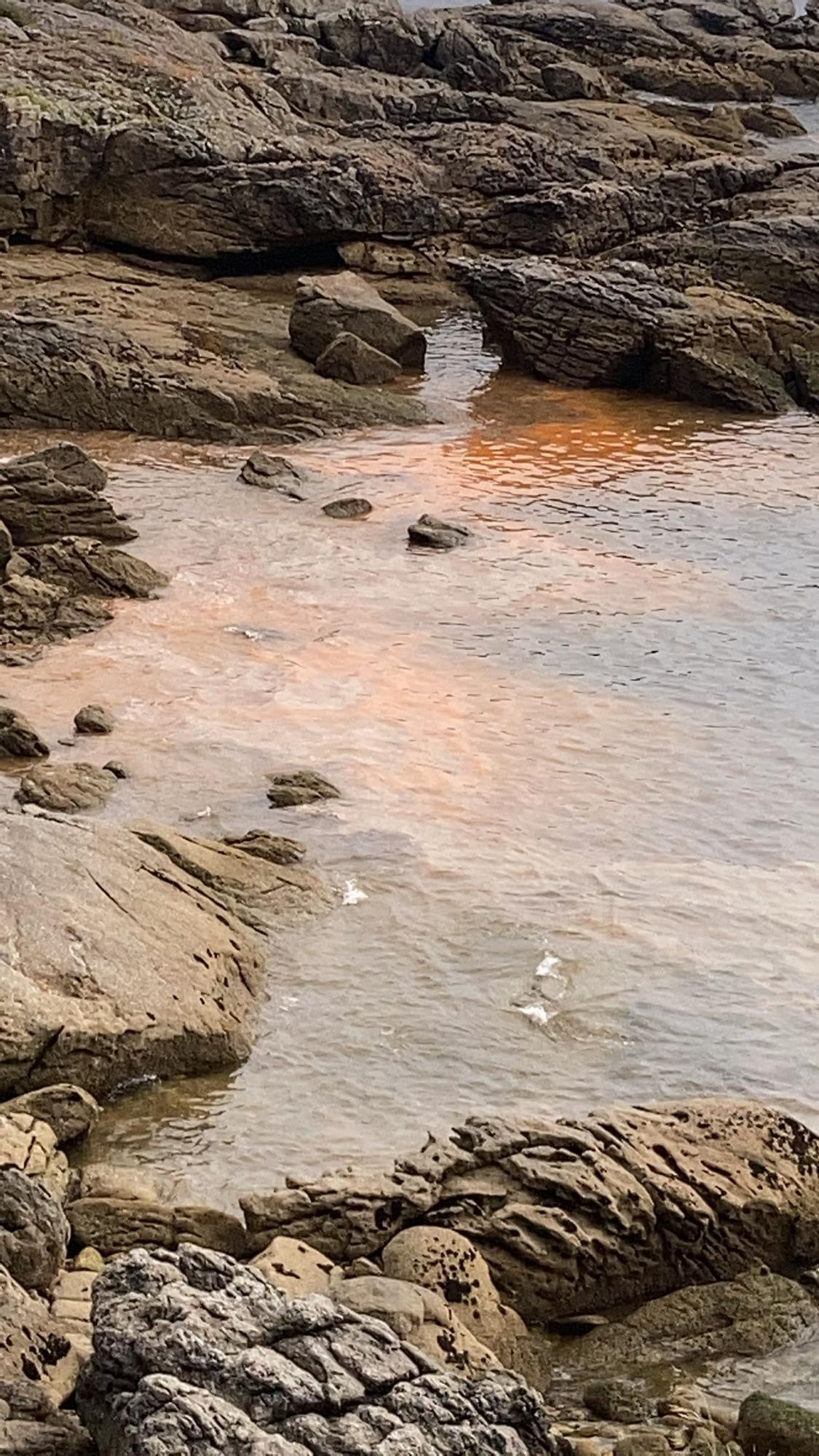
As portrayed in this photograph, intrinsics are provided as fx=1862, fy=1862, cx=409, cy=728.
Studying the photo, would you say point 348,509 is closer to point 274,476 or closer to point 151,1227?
point 274,476

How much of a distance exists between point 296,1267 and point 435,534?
11.2m

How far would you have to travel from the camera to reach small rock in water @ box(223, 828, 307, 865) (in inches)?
447

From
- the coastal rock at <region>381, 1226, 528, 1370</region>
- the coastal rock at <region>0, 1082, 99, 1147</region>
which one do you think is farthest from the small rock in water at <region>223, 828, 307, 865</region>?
the coastal rock at <region>381, 1226, 528, 1370</region>

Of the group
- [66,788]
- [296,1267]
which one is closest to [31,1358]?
[296,1267]

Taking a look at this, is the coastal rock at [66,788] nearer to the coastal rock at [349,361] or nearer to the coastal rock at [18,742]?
the coastal rock at [18,742]

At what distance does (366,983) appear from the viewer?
10.1 m

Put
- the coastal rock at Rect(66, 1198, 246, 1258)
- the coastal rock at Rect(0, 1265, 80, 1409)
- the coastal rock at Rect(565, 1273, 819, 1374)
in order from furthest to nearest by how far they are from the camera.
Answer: the coastal rock at Rect(66, 1198, 246, 1258), the coastal rock at Rect(565, 1273, 819, 1374), the coastal rock at Rect(0, 1265, 80, 1409)

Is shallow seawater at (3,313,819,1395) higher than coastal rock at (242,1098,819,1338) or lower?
lower

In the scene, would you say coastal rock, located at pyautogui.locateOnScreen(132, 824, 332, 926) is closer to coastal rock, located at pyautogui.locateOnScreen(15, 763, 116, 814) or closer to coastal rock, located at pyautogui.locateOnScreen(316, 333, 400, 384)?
coastal rock, located at pyautogui.locateOnScreen(15, 763, 116, 814)

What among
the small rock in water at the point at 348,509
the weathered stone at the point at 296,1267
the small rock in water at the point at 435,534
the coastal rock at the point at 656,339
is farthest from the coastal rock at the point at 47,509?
the weathered stone at the point at 296,1267

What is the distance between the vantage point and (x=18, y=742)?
1277cm

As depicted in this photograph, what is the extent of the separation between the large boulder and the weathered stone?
16831 millimetres

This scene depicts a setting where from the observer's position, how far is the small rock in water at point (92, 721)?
1316cm

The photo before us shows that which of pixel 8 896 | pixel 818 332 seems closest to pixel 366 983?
pixel 8 896
